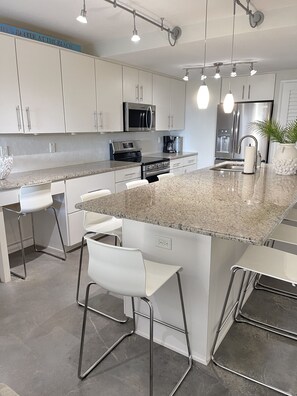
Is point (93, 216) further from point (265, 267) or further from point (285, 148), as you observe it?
point (285, 148)

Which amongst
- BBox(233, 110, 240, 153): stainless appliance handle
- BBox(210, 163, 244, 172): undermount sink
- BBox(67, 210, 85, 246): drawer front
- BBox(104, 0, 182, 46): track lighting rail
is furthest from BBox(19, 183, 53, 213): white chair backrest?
BBox(233, 110, 240, 153): stainless appliance handle

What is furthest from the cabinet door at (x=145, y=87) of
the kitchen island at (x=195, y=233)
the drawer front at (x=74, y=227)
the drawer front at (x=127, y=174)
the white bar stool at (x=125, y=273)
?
the white bar stool at (x=125, y=273)

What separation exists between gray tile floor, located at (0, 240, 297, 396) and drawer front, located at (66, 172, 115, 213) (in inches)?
41.0

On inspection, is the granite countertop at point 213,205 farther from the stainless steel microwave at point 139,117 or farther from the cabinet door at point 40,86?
the stainless steel microwave at point 139,117

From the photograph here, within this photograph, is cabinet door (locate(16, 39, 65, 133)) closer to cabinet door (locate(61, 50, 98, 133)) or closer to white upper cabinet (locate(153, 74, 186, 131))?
cabinet door (locate(61, 50, 98, 133))

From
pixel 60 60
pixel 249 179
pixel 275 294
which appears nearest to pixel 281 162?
pixel 249 179

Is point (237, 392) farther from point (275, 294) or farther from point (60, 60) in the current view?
point (60, 60)

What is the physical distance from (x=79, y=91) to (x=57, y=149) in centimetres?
75

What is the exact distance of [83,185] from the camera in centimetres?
325

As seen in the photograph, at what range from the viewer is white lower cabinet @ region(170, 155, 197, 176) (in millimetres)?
4851

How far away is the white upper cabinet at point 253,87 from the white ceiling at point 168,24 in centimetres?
75

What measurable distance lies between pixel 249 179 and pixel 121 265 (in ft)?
5.71

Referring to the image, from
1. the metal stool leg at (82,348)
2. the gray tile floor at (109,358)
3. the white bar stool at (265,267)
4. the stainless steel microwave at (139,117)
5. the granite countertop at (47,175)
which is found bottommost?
the gray tile floor at (109,358)

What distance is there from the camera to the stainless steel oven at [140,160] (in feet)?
13.8
